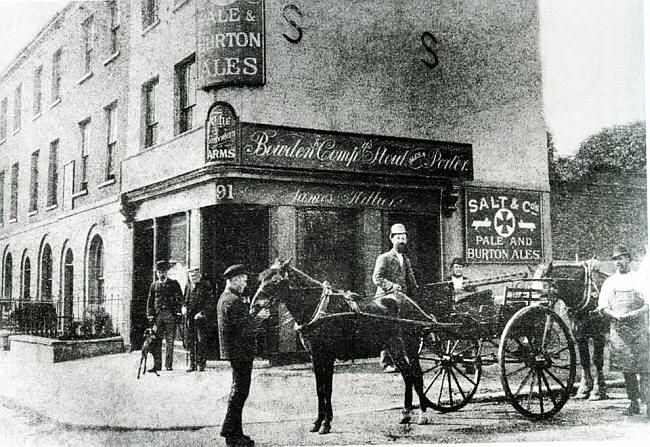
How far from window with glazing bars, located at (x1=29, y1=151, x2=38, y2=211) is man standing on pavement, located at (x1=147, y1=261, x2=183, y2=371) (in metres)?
1.91

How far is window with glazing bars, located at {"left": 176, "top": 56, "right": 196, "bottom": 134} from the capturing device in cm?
584

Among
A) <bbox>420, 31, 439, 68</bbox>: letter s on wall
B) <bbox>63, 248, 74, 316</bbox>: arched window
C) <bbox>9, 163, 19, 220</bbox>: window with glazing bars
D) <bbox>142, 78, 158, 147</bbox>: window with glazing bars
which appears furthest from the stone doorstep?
<bbox>420, 31, 439, 68</bbox>: letter s on wall

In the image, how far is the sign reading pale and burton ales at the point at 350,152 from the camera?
5699 millimetres

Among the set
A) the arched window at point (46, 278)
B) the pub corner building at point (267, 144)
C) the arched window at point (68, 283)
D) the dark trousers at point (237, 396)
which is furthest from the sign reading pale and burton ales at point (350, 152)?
the arched window at point (46, 278)

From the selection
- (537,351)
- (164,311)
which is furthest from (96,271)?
(537,351)

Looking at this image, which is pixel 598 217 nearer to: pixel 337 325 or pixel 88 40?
pixel 337 325

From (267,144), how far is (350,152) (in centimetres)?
84

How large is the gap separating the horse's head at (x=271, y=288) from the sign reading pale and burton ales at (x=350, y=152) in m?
1.14

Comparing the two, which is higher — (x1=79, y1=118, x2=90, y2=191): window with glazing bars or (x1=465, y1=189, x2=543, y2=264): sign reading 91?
(x1=79, y1=118, x2=90, y2=191): window with glazing bars

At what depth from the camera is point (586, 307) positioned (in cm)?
620

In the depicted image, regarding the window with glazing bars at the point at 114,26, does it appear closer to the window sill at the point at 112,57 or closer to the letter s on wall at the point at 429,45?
the window sill at the point at 112,57

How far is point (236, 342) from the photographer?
4.68 m

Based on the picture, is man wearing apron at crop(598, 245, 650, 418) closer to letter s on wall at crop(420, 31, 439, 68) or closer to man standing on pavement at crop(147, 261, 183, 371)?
letter s on wall at crop(420, 31, 439, 68)

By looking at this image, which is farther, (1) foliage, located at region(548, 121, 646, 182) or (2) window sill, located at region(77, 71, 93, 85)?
(1) foliage, located at region(548, 121, 646, 182)
